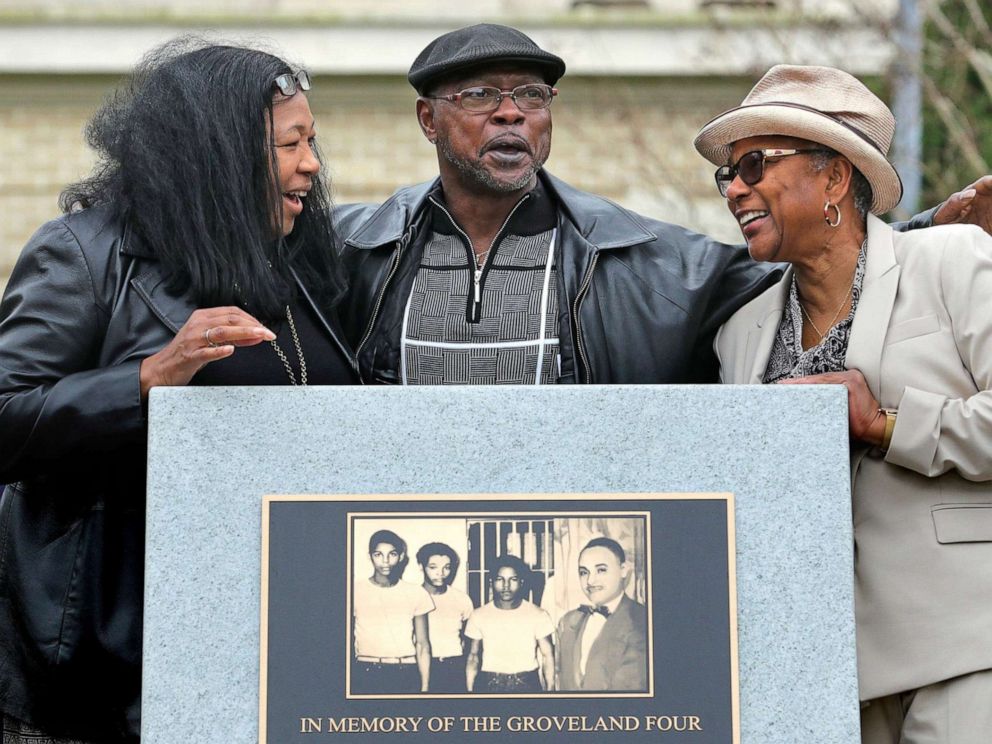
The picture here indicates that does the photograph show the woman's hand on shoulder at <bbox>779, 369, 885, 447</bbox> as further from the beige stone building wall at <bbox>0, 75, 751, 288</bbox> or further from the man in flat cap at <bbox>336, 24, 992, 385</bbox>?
the beige stone building wall at <bbox>0, 75, 751, 288</bbox>

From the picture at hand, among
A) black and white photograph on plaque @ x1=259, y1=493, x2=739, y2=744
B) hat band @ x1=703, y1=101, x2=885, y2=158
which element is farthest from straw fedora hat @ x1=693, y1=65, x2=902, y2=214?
black and white photograph on plaque @ x1=259, y1=493, x2=739, y2=744

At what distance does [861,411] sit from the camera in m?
3.20

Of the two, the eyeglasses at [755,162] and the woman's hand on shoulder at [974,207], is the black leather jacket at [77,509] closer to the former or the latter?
the eyeglasses at [755,162]

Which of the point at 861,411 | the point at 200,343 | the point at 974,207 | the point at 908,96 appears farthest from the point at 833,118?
the point at 908,96

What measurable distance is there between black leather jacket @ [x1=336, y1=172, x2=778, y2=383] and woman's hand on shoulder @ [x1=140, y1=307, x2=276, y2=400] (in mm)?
830

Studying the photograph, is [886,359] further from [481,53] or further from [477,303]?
[481,53]

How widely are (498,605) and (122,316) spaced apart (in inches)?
41.8

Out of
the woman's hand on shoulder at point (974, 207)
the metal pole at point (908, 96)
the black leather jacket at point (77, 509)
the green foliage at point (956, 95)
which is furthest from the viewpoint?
the green foliage at point (956, 95)

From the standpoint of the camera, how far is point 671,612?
286 centimetres

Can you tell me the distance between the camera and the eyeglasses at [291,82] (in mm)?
3506

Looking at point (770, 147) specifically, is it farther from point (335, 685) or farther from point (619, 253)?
point (335, 685)

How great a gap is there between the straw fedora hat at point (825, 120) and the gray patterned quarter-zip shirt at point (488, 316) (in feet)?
1.87

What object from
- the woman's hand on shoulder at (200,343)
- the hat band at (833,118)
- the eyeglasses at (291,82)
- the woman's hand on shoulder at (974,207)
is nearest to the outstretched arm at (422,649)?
the woman's hand on shoulder at (200,343)

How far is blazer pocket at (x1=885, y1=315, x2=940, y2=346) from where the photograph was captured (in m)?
3.31
